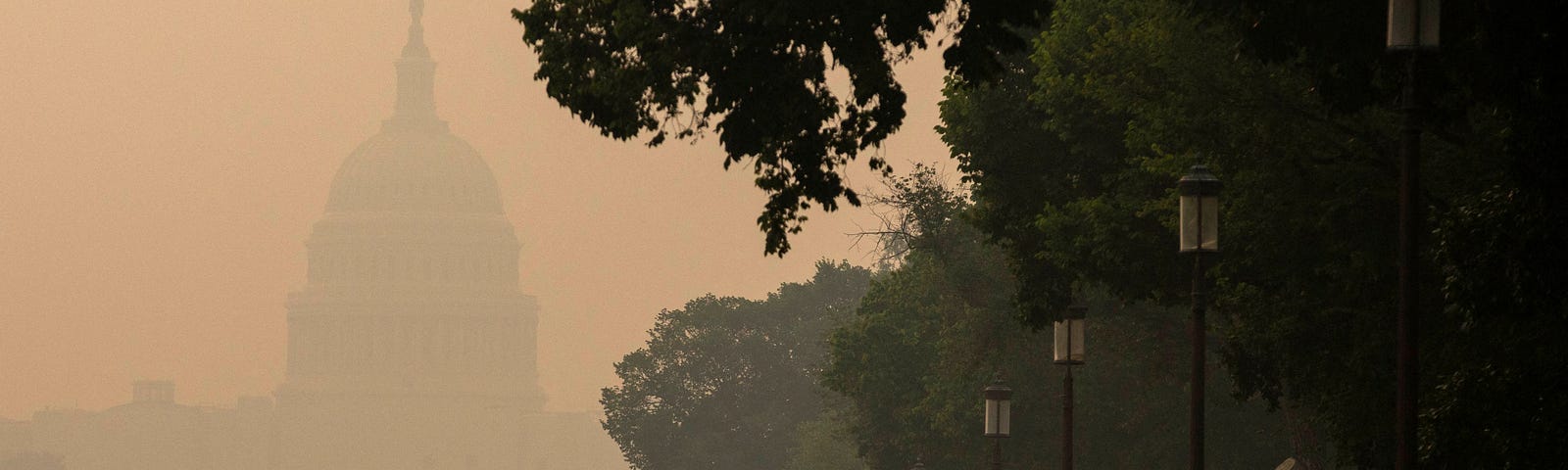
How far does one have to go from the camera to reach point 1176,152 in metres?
31.3

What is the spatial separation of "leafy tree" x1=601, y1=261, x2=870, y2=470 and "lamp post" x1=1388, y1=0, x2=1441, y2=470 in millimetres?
78101

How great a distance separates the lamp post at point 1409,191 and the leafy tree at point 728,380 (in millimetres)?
78101

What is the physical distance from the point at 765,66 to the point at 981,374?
104ft

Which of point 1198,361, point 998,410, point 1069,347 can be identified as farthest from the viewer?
point 998,410

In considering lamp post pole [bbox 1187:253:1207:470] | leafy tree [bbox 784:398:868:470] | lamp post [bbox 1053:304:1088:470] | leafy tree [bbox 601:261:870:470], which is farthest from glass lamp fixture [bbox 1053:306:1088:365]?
leafy tree [bbox 601:261:870:470]

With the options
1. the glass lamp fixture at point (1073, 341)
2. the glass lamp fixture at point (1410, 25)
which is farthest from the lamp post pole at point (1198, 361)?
the glass lamp fixture at point (1073, 341)

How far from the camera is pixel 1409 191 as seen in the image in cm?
1819

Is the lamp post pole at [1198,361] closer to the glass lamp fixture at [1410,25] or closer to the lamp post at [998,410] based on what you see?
the glass lamp fixture at [1410,25]

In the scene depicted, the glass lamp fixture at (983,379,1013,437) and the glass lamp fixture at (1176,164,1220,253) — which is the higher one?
the glass lamp fixture at (1176,164,1220,253)

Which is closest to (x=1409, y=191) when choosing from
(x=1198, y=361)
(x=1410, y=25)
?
(x=1410, y=25)

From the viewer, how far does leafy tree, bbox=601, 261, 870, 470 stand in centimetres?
9988

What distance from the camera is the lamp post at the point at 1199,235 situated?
24.3 m

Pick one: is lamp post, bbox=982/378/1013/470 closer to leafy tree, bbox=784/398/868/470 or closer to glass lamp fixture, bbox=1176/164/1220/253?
glass lamp fixture, bbox=1176/164/1220/253

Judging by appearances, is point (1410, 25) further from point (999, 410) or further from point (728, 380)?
point (728, 380)
